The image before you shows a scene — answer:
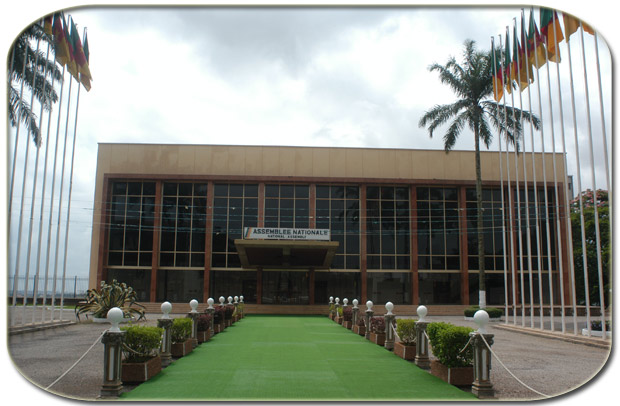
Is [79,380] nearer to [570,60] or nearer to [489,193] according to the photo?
[570,60]

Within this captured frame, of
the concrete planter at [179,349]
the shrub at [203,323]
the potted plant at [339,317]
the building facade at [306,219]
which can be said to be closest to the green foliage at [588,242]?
the building facade at [306,219]

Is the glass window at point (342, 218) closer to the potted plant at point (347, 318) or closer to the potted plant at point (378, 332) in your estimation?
the potted plant at point (347, 318)

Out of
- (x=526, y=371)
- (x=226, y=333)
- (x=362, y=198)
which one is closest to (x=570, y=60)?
(x=526, y=371)

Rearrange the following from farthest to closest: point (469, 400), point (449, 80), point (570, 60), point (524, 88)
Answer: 1. point (449, 80)
2. point (524, 88)
3. point (570, 60)
4. point (469, 400)

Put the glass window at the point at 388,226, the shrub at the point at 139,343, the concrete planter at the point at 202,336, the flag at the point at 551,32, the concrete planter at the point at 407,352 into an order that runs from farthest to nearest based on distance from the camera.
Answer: the glass window at the point at 388,226, the flag at the point at 551,32, the concrete planter at the point at 202,336, the concrete planter at the point at 407,352, the shrub at the point at 139,343

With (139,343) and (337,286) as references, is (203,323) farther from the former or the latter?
(337,286)

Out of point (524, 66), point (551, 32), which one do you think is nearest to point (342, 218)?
point (524, 66)

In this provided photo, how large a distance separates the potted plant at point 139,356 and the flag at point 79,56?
1244cm

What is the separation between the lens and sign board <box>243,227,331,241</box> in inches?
1187

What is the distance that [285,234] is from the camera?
1198 inches

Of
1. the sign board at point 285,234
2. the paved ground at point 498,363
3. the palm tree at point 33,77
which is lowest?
the paved ground at point 498,363

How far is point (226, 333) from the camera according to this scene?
1833 centimetres

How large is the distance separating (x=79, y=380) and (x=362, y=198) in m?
28.7

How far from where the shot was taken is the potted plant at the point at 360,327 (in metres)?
17.8
